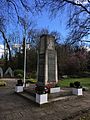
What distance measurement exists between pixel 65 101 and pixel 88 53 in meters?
38.5

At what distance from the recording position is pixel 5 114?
8.36 m

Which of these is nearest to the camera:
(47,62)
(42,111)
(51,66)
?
(42,111)

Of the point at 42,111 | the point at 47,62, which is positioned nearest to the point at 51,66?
the point at 47,62

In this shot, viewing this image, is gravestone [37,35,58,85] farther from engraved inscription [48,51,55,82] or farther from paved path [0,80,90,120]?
paved path [0,80,90,120]

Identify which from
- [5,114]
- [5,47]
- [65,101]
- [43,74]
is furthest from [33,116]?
[5,47]

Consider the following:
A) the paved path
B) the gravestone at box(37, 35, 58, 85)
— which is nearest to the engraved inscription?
the gravestone at box(37, 35, 58, 85)

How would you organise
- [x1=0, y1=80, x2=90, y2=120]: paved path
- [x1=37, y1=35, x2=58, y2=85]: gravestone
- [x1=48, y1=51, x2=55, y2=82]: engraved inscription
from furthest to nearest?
[x1=48, y1=51, x2=55, y2=82]: engraved inscription < [x1=37, y1=35, x2=58, y2=85]: gravestone < [x1=0, y1=80, x2=90, y2=120]: paved path

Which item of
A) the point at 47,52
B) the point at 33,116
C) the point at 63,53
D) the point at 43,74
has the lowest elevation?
the point at 33,116

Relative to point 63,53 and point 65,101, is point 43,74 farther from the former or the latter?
point 63,53

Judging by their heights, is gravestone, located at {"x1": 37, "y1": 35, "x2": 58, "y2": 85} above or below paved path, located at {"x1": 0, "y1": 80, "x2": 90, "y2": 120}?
above

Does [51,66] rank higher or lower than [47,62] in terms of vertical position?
lower

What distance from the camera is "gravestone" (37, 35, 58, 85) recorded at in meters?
13.0

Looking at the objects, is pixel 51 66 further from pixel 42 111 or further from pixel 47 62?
pixel 42 111

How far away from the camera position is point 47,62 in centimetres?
1312
